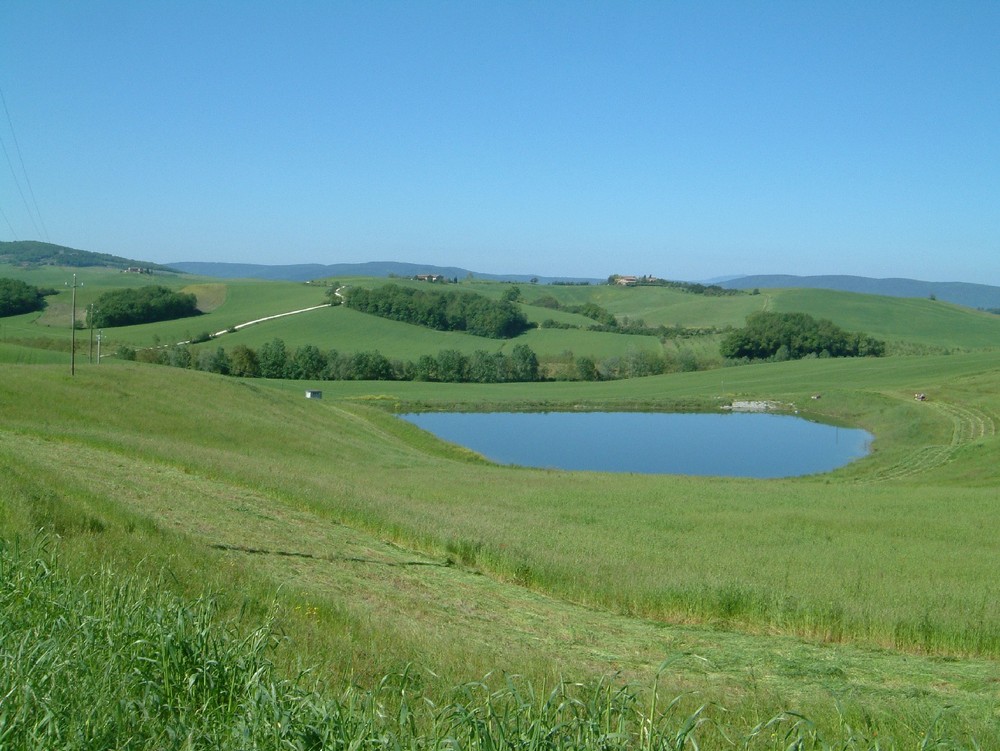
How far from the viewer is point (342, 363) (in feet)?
324

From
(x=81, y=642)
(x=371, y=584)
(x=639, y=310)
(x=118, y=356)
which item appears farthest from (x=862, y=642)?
(x=639, y=310)

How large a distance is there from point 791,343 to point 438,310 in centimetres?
4770

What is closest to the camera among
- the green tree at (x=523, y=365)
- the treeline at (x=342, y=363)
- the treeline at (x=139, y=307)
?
the treeline at (x=342, y=363)

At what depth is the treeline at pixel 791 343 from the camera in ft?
382

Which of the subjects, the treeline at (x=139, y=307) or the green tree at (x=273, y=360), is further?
the treeline at (x=139, y=307)

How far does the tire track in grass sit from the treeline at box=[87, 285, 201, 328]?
3308 inches

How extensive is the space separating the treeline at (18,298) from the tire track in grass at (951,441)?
265 feet

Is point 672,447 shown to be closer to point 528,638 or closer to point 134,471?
point 134,471

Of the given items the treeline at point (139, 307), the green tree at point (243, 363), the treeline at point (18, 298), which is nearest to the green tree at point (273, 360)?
the green tree at point (243, 363)

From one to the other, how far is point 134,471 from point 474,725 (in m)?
16.4

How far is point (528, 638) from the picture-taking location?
10508 mm

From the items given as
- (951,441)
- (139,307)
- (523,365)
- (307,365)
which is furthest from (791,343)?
(139,307)

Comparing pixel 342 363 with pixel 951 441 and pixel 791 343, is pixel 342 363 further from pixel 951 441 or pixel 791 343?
pixel 951 441

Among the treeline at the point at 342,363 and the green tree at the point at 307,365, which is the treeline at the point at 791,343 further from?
the green tree at the point at 307,365
